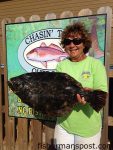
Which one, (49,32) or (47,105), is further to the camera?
(49,32)

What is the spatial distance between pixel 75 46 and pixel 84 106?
64 cm

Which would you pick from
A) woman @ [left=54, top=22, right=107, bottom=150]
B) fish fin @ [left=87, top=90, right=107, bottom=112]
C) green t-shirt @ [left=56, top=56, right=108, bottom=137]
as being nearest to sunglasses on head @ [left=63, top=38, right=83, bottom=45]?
woman @ [left=54, top=22, right=107, bottom=150]

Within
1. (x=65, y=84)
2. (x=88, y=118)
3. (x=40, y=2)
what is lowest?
(x=88, y=118)

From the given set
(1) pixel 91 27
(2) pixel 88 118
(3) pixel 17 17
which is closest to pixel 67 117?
(2) pixel 88 118

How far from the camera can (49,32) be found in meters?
4.21

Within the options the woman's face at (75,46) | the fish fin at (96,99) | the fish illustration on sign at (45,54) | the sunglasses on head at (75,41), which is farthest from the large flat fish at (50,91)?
the fish illustration on sign at (45,54)

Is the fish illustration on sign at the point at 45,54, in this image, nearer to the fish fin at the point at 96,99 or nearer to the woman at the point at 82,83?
the woman at the point at 82,83

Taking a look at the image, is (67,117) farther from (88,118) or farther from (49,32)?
(49,32)

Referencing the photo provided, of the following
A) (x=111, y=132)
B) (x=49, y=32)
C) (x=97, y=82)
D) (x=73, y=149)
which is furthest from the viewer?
(x=111, y=132)

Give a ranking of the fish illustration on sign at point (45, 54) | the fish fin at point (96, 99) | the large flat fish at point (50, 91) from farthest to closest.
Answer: the fish illustration on sign at point (45, 54) < the large flat fish at point (50, 91) < the fish fin at point (96, 99)

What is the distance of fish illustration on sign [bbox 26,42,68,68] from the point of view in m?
4.21

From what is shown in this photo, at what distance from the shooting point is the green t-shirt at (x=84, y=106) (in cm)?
297

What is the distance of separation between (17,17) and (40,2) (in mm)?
450

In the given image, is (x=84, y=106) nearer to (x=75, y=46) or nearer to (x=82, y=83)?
(x=82, y=83)
